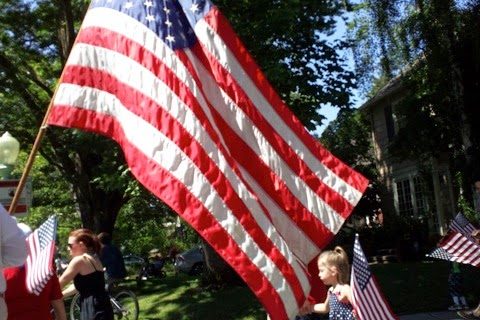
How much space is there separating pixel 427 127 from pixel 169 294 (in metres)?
9.39

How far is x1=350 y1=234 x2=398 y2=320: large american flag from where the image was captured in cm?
505

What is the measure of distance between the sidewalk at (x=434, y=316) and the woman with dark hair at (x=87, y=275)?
21.7 feet

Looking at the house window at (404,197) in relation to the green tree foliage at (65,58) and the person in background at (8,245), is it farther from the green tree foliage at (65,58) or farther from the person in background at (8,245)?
the person in background at (8,245)

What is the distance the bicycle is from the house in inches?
479

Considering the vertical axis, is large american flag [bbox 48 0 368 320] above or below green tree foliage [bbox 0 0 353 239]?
below

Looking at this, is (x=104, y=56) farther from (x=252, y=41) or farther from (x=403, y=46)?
(x=403, y=46)

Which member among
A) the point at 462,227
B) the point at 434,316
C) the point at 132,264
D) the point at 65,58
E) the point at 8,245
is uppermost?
the point at 65,58

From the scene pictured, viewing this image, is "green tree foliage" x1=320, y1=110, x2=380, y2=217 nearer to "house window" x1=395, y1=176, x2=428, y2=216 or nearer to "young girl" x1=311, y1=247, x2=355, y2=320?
"house window" x1=395, y1=176, x2=428, y2=216

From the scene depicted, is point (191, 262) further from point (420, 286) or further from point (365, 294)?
point (365, 294)

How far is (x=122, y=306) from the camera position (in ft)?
41.6

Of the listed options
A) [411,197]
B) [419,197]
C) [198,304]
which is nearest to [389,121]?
[411,197]

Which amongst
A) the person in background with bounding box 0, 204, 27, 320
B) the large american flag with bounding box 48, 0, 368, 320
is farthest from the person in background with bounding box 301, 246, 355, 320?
the person in background with bounding box 0, 204, 27, 320

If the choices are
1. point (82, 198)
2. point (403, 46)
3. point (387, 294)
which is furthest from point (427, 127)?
point (82, 198)

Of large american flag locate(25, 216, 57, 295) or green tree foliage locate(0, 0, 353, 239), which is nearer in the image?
large american flag locate(25, 216, 57, 295)
